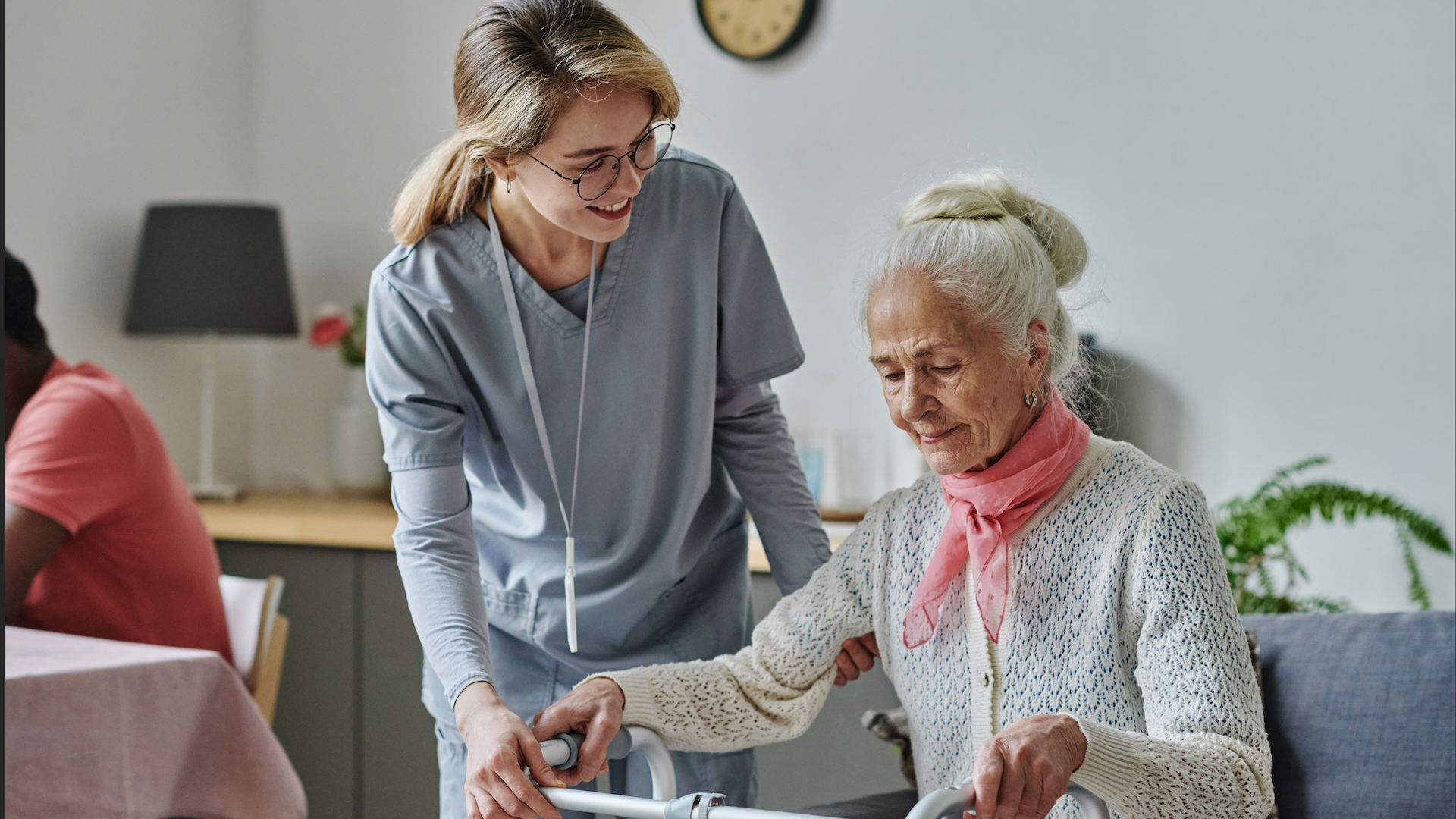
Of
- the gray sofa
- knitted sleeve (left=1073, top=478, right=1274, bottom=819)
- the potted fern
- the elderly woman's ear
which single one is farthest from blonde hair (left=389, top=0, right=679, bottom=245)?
the potted fern

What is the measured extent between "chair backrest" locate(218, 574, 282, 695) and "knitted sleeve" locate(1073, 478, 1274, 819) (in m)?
1.50

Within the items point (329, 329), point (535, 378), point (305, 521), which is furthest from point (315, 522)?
point (535, 378)

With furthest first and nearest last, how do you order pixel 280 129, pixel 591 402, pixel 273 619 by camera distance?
pixel 280 129
pixel 273 619
pixel 591 402

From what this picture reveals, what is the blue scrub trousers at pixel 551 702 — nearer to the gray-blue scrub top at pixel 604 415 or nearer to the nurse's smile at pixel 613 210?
the gray-blue scrub top at pixel 604 415

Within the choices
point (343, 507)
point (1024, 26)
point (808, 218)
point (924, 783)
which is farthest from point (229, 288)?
point (924, 783)

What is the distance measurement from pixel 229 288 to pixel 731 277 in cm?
213

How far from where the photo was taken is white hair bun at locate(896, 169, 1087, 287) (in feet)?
4.10

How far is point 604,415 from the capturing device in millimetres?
1371

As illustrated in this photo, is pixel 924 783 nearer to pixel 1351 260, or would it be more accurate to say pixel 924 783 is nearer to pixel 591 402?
pixel 591 402

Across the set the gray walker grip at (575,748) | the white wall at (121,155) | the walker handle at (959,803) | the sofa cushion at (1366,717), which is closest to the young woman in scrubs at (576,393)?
the gray walker grip at (575,748)

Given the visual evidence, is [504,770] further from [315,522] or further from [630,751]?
[315,522]

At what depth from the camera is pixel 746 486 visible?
1.49 metres

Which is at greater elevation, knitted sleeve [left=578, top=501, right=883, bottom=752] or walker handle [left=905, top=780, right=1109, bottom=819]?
walker handle [left=905, top=780, right=1109, bottom=819]

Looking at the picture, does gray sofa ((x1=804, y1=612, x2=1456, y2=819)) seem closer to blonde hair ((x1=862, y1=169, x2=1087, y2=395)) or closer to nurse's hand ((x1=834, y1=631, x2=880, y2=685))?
nurse's hand ((x1=834, y1=631, x2=880, y2=685))
